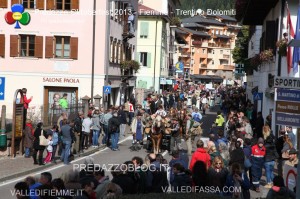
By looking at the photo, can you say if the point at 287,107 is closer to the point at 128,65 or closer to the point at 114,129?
the point at 114,129

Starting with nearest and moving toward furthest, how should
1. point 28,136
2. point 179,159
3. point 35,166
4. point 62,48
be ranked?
1. point 179,159
2. point 35,166
3. point 28,136
4. point 62,48

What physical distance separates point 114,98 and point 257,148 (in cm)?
3060

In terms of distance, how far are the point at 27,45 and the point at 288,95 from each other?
112 feet

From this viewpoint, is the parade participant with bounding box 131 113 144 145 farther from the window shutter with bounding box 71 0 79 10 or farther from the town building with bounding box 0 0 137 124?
the window shutter with bounding box 71 0 79 10

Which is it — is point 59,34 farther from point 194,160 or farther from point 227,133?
point 194,160

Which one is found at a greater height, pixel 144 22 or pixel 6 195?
pixel 144 22

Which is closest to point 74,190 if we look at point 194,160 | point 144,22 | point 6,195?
point 194,160

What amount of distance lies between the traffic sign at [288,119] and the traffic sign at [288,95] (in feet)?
0.76

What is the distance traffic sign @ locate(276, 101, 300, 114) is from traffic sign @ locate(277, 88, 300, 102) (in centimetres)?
6

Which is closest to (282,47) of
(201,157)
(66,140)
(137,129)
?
(137,129)

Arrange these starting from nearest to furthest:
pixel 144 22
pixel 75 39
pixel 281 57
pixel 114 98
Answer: pixel 281 57 → pixel 75 39 → pixel 114 98 → pixel 144 22

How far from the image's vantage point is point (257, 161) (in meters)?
19.1

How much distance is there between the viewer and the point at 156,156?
14969mm

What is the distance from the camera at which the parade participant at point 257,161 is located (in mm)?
19094
